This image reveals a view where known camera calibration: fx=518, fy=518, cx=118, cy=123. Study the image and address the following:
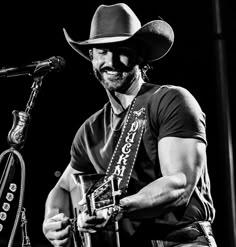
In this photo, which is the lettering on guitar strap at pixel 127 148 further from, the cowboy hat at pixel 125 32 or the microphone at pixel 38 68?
the microphone at pixel 38 68

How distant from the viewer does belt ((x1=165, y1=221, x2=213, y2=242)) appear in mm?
2156

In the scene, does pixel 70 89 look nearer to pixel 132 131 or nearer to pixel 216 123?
pixel 216 123

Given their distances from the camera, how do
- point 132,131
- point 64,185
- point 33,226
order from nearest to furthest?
point 132,131, point 64,185, point 33,226

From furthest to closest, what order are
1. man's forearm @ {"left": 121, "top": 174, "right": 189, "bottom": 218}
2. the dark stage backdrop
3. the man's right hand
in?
the dark stage backdrop, the man's right hand, man's forearm @ {"left": 121, "top": 174, "right": 189, "bottom": 218}

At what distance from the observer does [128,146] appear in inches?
91.4

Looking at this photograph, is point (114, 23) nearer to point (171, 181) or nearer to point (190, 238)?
point (171, 181)

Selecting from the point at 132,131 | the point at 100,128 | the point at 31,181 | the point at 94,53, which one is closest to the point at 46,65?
the point at 94,53

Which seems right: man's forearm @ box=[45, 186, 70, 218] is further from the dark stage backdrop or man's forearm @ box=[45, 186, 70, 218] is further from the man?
the dark stage backdrop

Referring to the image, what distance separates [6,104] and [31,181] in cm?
63

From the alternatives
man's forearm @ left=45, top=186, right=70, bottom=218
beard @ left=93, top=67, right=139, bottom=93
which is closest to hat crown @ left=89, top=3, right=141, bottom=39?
beard @ left=93, top=67, right=139, bottom=93

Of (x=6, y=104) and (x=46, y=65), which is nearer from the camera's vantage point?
(x=46, y=65)

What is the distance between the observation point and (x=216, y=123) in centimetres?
391

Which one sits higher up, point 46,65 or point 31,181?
point 46,65

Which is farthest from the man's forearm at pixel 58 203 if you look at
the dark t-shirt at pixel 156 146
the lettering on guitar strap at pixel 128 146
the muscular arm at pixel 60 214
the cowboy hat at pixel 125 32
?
the cowboy hat at pixel 125 32
